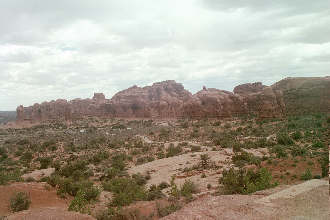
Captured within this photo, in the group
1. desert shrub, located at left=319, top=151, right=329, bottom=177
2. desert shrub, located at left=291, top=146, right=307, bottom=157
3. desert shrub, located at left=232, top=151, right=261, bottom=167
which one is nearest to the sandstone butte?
desert shrub, located at left=291, top=146, right=307, bottom=157

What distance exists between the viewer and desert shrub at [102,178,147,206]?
1100 centimetres

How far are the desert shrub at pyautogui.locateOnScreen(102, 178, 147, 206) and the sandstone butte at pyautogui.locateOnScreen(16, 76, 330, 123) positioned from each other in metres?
31.6

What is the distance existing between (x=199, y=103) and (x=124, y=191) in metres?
42.3

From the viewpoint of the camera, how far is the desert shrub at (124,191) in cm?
1100

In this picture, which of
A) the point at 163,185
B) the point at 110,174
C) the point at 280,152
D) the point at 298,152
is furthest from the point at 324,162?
the point at 110,174

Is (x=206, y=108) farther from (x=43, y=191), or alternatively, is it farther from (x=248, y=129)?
(x=43, y=191)

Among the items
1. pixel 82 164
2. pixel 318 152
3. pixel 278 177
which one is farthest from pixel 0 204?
pixel 318 152

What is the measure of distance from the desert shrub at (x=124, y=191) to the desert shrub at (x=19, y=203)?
2.98 m

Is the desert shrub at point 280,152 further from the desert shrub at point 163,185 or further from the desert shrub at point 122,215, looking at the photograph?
the desert shrub at point 122,215

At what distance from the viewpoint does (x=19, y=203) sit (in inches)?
399

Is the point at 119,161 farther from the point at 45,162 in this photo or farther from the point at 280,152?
the point at 280,152

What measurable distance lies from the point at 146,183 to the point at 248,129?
2011 centimetres

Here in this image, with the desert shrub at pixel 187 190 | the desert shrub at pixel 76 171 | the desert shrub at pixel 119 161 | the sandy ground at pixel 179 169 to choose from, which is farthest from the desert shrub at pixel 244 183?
the desert shrub at pixel 119 161

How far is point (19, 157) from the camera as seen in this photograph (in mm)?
26641
